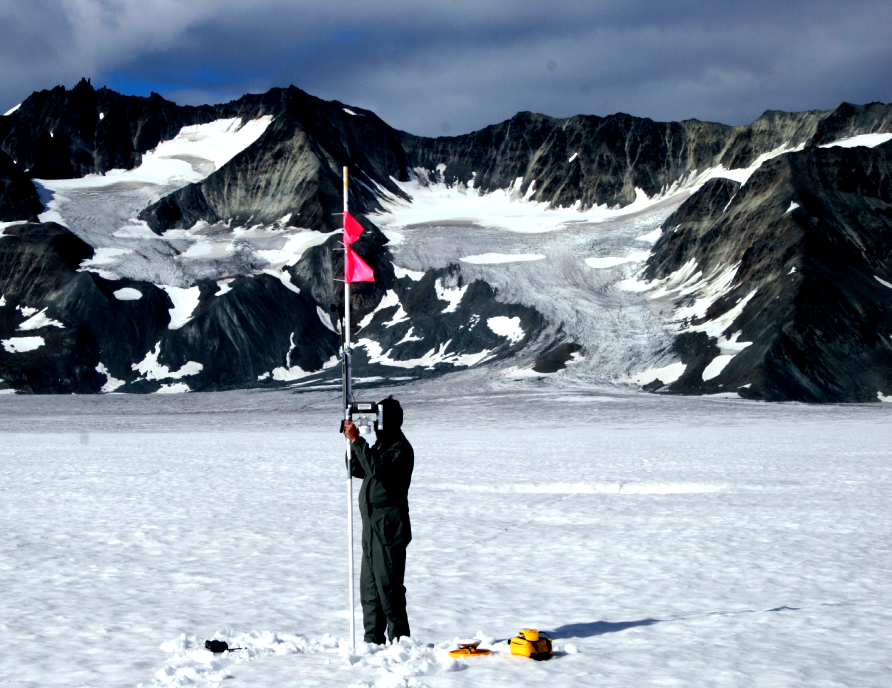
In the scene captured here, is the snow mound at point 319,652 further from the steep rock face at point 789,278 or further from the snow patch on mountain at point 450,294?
the snow patch on mountain at point 450,294

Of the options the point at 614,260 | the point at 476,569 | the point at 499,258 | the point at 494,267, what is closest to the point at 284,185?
the point at 499,258

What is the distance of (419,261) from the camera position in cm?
9138

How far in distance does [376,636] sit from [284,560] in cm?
418

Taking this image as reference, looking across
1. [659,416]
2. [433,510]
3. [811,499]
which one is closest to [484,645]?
[433,510]

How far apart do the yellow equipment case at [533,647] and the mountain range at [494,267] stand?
4270cm

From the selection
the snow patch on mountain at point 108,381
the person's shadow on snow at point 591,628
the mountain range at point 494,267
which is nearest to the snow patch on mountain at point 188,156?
the mountain range at point 494,267

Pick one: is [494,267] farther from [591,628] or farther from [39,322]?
[591,628]

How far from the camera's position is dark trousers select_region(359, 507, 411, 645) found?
23.9 ft

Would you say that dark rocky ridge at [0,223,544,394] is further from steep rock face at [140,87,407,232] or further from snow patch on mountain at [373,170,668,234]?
snow patch on mountain at [373,170,668,234]

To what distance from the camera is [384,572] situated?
7.27m

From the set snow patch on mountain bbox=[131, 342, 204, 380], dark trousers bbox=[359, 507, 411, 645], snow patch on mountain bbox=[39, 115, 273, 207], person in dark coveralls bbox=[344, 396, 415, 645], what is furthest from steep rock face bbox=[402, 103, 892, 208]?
dark trousers bbox=[359, 507, 411, 645]

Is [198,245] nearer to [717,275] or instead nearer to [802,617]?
[717,275]

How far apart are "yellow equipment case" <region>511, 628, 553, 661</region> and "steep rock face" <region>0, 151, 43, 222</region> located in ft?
339

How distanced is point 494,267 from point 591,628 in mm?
79481
